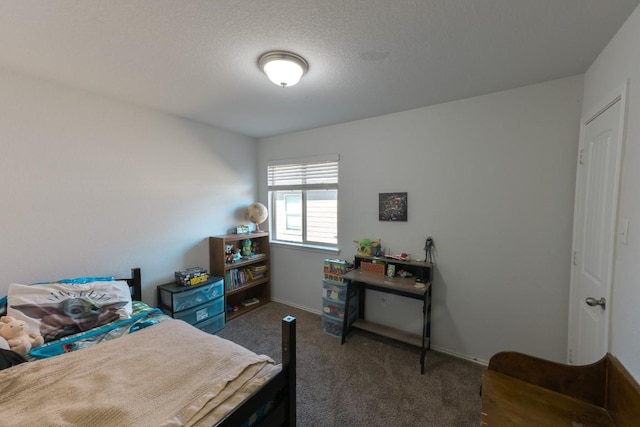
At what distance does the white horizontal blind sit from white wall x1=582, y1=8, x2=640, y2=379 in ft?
7.60

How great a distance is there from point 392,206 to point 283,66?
1.76m

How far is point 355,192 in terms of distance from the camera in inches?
117

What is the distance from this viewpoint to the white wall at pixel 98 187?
188cm

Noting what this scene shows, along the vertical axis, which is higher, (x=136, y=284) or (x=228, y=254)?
(x=228, y=254)

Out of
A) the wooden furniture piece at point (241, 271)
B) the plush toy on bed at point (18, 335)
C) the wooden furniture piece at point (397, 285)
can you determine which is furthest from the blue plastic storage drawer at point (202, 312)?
the wooden furniture piece at point (397, 285)

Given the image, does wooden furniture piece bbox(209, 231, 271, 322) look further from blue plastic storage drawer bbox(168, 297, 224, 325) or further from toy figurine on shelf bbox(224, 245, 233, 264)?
blue plastic storage drawer bbox(168, 297, 224, 325)

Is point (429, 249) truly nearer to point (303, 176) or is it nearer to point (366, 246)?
point (366, 246)

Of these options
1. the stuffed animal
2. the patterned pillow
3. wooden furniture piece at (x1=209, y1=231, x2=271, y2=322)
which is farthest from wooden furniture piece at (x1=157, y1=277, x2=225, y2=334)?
the stuffed animal

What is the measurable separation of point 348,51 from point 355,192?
1.62 meters

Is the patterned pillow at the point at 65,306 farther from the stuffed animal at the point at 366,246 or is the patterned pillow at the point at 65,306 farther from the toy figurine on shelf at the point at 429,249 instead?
the toy figurine on shelf at the point at 429,249

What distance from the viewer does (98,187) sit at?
227cm

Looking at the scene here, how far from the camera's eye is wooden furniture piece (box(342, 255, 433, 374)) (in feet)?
7.47

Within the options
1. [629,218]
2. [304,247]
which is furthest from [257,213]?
[629,218]

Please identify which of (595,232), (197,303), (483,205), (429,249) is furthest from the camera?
(197,303)
